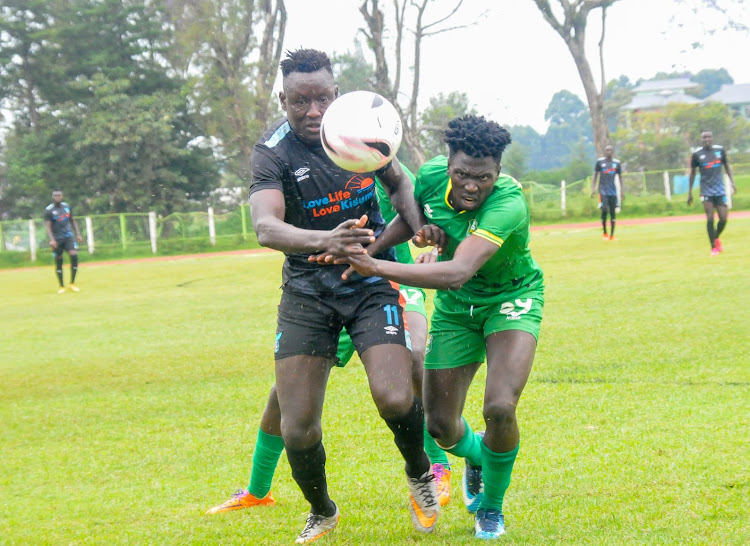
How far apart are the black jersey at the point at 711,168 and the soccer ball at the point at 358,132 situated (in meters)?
13.2

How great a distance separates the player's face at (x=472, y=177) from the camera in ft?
14.6

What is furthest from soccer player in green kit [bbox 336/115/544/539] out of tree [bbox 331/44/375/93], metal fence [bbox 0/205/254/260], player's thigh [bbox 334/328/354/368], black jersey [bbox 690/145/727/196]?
tree [bbox 331/44/375/93]

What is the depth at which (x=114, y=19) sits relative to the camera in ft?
141

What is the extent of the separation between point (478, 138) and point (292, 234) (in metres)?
1.10

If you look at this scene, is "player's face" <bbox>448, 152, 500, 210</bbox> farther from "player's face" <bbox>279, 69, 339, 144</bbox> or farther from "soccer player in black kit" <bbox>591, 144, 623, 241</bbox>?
"soccer player in black kit" <bbox>591, 144, 623, 241</bbox>

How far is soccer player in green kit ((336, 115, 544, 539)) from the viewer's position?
436cm

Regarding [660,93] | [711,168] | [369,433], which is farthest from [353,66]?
[660,93]

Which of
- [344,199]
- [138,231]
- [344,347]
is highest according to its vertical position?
[344,199]

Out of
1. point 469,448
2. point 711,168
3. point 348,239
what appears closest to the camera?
point 348,239

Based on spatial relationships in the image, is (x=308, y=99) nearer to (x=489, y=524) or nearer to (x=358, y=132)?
(x=358, y=132)

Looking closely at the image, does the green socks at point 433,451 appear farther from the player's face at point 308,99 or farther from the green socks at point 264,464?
the player's face at point 308,99

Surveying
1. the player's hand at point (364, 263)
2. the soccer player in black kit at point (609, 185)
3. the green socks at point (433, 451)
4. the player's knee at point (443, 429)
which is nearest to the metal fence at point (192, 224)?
the soccer player in black kit at point (609, 185)

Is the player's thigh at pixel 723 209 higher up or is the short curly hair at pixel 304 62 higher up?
the short curly hair at pixel 304 62

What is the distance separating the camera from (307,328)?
4586mm
